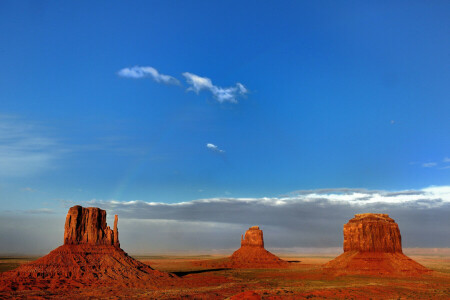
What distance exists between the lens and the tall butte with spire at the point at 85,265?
4741cm

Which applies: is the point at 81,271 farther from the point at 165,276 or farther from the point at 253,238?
the point at 253,238

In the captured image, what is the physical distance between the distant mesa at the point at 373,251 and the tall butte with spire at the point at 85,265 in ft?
143

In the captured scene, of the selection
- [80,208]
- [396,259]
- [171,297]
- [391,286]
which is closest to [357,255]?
[396,259]

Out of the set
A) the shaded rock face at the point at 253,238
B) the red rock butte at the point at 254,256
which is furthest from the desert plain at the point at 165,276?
the shaded rock face at the point at 253,238

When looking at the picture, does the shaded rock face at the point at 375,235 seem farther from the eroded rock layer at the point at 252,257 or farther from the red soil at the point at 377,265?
the eroded rock layer at the point at 252,257

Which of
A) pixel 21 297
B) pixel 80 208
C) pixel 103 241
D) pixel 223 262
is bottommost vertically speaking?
pixel 223 262

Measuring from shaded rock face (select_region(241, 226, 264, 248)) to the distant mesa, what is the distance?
43206 millimetres

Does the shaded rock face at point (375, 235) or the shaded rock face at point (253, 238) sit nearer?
A: the shaded rock face at point (375, 235)

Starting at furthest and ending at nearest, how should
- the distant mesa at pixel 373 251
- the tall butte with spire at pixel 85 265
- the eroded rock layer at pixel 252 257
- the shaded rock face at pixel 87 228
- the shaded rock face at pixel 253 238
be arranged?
the shaded rock face at pixel 253 238
the eroded rock layer at pixel 252 257
the distant mesa at pixel 373 251
the shaded rock face at pixel 87 228
the tall butte with spire at pixel 85 265

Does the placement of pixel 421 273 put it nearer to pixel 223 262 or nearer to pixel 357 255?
pixel 357 255

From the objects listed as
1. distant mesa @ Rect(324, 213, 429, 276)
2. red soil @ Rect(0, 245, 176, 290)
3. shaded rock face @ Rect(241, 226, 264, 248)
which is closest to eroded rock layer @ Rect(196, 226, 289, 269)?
shaded rock face @ Rect(241, 226, 264, 248)

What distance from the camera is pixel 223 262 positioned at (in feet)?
394

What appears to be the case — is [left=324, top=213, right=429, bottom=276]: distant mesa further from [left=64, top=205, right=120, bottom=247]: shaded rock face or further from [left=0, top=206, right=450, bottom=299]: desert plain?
[left=64, top=205, right=120, bottom=247]: shaded rock face

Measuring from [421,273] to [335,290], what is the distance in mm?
39898
